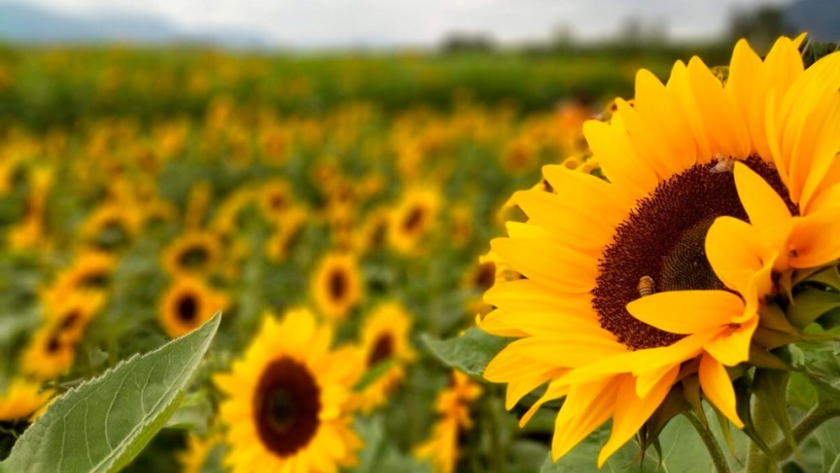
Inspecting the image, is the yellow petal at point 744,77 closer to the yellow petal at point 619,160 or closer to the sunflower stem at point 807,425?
the yellow petal at point 619,160

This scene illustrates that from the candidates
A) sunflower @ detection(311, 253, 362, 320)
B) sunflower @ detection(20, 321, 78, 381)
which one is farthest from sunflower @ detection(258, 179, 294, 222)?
sunflower @ detection(20, 321, 78, 381)

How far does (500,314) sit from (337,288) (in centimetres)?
249

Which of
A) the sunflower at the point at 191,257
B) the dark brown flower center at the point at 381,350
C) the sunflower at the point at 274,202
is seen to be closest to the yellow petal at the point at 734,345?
the dark brown flower center at the point at 381,350

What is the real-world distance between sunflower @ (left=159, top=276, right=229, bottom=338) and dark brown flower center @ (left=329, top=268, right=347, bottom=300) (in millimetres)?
366

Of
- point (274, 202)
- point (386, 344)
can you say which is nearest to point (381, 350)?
point (386, 344)

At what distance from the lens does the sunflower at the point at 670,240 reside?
685 mm

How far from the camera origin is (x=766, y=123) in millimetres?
749

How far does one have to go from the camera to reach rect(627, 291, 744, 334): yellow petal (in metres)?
0.69

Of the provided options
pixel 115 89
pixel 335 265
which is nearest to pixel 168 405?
pixel 335 265

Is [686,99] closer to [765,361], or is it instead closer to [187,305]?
[765,361]

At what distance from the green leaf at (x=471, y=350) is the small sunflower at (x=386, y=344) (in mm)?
1206

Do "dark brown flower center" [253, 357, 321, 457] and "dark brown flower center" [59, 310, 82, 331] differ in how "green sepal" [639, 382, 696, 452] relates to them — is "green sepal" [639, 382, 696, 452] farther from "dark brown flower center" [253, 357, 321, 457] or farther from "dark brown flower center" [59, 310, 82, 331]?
"dark brown flower center" [59, 310, 82, 331]

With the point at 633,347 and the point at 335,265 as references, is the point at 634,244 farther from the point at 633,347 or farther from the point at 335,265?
the point at 335,265

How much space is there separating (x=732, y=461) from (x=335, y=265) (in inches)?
94.7
